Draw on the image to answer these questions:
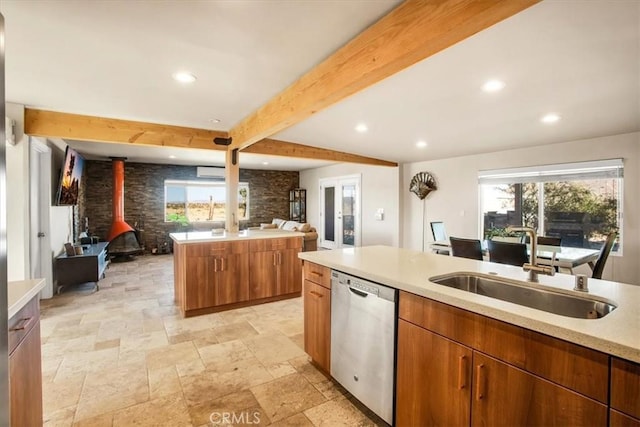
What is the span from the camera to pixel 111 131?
151 inches

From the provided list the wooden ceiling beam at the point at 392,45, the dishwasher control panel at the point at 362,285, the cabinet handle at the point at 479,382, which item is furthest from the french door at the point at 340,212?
the cabinet handle at the point at 479,382

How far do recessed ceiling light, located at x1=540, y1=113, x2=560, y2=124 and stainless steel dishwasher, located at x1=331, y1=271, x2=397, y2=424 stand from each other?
316cm

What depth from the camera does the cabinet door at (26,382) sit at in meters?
1.22

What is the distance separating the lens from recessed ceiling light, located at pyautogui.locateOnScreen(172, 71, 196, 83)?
2.48 meters

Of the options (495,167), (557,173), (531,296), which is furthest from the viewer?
(495,167)

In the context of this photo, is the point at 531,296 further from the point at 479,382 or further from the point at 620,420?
the point at 620,420

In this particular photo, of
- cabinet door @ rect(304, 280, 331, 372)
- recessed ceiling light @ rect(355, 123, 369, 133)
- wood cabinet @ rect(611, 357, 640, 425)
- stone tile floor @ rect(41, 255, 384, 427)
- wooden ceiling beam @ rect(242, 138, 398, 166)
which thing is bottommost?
stone tile floor @ rect(41, 255, 384, 427)

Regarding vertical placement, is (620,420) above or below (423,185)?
below

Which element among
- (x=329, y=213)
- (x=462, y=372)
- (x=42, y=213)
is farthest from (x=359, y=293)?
(x=329, y=213)

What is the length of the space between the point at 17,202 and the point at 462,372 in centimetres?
460

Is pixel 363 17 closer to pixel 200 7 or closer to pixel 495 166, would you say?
pixel 200 7

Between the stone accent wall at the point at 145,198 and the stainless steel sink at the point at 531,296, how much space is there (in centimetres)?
780

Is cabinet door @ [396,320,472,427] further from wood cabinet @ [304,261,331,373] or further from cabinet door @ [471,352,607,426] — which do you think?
wood cabinet @ [304,261,331,373]

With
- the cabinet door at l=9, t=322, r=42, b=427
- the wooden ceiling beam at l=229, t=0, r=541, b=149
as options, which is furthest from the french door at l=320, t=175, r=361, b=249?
the cabinet door at l=9, t=322, r=42, b=427
